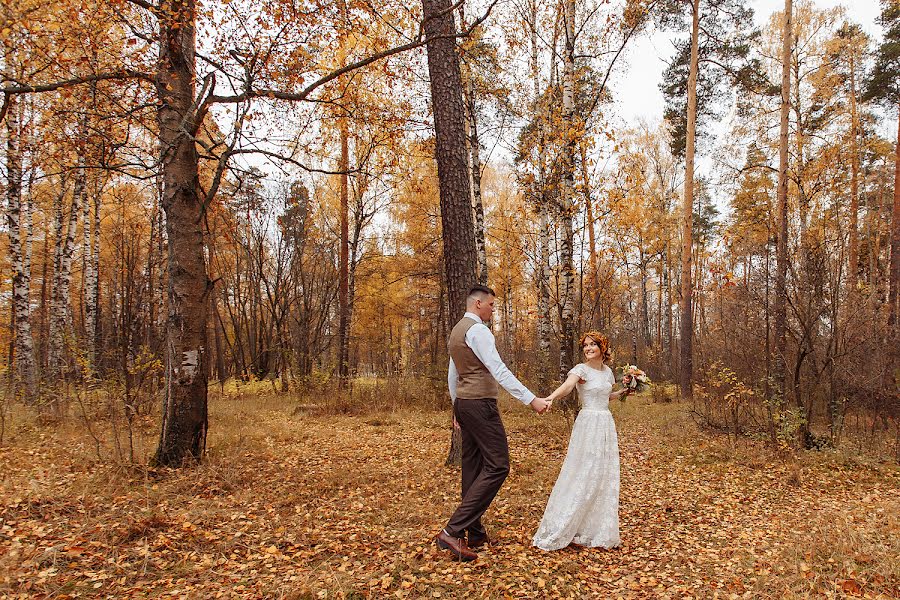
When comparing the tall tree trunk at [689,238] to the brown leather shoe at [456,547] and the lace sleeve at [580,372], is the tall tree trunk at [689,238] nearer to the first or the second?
the lace sleeve at [580,372]

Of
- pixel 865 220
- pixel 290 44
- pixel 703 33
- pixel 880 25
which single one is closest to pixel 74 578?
pixel 290 44

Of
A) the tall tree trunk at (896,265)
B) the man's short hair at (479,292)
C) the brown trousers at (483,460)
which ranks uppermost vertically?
the tall tree trunk at (896,265)

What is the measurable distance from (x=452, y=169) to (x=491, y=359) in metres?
3.19

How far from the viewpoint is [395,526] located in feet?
13.9

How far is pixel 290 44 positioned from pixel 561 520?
253 inches

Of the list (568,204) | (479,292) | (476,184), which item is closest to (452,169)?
(479,292)

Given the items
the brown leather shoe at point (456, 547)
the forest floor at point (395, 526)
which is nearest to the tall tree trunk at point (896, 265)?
the forest floor at point (395, 526)

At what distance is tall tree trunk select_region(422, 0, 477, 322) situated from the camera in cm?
582

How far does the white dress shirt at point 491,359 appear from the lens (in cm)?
347

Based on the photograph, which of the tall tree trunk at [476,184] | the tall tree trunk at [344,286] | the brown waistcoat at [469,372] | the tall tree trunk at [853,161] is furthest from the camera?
the tall tree trunk at [853,161]

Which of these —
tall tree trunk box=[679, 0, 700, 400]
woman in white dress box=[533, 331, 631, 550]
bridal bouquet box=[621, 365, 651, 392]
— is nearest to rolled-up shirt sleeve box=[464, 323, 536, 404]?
woman in white dress box=[533, 331, 631, 550]

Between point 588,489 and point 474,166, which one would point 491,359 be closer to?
point 588,489

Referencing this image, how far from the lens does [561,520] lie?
12.9 ft

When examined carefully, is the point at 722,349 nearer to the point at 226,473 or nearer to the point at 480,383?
the point at 480,383
